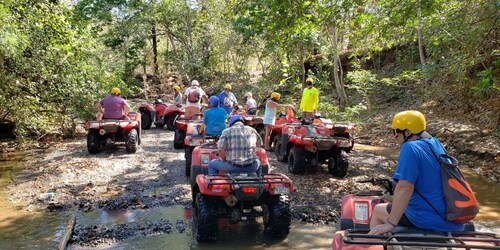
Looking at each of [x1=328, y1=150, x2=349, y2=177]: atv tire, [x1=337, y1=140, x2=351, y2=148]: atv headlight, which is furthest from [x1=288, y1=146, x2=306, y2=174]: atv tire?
[x1=337, y1=140, x2=351, y2=148]: atv headlight

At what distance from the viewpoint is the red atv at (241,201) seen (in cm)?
504

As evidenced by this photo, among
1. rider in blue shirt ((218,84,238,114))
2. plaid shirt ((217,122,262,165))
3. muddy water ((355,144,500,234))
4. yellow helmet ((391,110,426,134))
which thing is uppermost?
yellow helmet ((391,110,426,134))

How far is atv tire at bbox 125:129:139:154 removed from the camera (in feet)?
35.1

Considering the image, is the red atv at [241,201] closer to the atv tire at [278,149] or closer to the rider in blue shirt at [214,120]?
the rider in blue shirt at [214,120]

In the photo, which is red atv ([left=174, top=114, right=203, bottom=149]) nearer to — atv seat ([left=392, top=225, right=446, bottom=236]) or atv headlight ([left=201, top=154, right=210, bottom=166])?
atv headlight ([left=201, top=154, right=210, bottom=166])

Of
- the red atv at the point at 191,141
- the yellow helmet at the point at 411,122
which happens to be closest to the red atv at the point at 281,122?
the red atv at the point at 191,141

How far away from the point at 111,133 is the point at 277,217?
22.1 ft

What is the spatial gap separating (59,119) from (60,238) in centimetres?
836

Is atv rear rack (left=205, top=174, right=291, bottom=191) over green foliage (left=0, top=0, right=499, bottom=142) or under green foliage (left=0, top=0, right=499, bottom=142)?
under

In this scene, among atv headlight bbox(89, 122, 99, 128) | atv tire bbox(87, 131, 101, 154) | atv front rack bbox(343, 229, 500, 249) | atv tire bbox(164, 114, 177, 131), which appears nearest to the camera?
atv front rack bbox(343, 229, 500, 249)

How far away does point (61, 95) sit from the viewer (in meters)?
12.5

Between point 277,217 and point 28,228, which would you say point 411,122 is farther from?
point 28,228

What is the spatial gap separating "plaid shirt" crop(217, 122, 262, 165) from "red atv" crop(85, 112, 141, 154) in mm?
5567

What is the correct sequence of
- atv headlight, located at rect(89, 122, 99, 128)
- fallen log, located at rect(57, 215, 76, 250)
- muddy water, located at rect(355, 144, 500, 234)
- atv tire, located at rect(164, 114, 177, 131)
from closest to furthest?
fallen log, located at rect(57, 215, 76, 250) → muddy water, located at rect(355, 144, 500, 234) → atv headlight, located at rect(89, 122, 99, 128) → atv tire, located at rect(164, 114, 177, 131)
